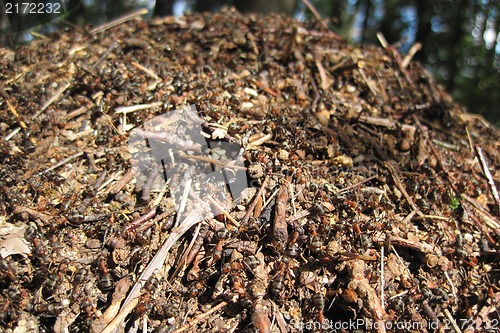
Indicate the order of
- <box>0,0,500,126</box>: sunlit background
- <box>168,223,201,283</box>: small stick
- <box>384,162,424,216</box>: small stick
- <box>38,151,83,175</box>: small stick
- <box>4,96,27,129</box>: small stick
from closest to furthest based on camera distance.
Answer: <box>168,223,201,283</box>: small stick → <box>38,151,83,175</box>: small stick → <box>384,162,424,216</box>: small stick → <box>4,96,27,129</box>: small stick → <box>0,0,500,126</box>: sunlit background

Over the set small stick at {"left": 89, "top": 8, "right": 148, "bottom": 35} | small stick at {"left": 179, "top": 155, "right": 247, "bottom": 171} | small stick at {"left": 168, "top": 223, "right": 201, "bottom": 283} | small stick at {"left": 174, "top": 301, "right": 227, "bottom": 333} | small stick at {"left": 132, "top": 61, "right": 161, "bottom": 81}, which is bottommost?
small stick at {"left": 174, "top": 301, "right": 227, "bottom": 333}

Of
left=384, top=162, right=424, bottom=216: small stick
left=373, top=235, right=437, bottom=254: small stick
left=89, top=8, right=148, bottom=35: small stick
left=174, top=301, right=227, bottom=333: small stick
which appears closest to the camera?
left=174, top=301, right=227, bottom=333: small stick

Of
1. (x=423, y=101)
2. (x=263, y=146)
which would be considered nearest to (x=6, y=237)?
(x=263, y=146)

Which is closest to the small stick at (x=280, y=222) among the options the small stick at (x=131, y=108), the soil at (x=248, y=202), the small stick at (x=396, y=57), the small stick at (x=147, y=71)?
the soil at (x=248, y=202)

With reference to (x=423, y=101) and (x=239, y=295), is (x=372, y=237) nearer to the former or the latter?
(x=239, y=295)

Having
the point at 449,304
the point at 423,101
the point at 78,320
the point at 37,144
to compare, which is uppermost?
the point at 423,101

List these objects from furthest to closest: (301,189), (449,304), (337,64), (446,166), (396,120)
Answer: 1. (337,64)
2. (396,120)
3. (446,166)
4. (301,189)
5. (449,304)

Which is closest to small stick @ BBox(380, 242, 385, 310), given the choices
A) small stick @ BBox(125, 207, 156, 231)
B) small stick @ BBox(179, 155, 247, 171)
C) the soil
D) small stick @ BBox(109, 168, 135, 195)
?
the soil

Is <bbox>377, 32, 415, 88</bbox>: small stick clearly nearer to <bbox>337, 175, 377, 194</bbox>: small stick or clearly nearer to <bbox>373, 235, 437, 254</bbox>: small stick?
<bbox>337, 175, 377, 194</bbox>: small stick
